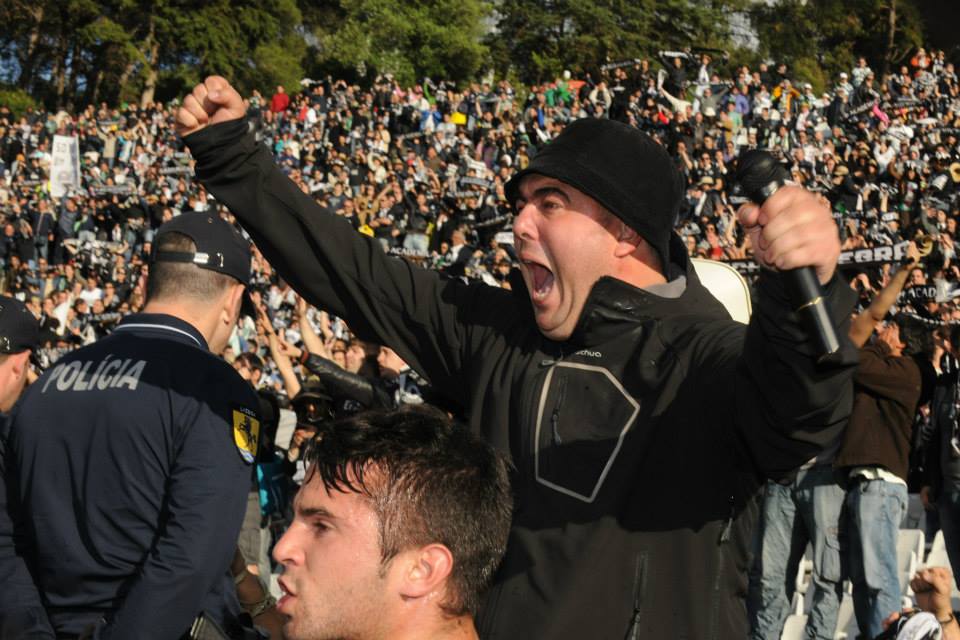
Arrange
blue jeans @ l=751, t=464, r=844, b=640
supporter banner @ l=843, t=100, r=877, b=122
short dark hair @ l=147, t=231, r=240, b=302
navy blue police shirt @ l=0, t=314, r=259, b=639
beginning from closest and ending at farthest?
1. navy blue police shirt @ l=0, t=314, r=259, b=639
2. short dark hair @ l=147, t=231, r=240, b=302
3. blue jeans @ l=751, t=464, r=844, b=640
4. supporter banner @ l=843, t=100, r=877, b=122

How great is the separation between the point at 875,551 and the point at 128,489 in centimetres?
393

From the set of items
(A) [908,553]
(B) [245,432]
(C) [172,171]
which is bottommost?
(C) [172,171]

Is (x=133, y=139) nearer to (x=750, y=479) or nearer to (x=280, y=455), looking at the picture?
(x=280, y=455)

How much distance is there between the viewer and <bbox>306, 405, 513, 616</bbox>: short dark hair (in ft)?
6.13

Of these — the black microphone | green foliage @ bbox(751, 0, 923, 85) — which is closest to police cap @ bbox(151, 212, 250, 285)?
the black microphone

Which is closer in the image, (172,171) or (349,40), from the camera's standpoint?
(172,171)

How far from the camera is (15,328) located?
350cm


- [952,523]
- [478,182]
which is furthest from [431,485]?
[478,182]

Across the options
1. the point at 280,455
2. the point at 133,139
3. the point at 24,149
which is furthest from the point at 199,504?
the point at 24,149

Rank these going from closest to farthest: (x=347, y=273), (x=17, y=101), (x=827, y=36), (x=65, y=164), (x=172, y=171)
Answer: (x=347, y=273) < (x=172, y=171) < (x=65, y=164) < (x=827, y=36) < (x=17, y=101)

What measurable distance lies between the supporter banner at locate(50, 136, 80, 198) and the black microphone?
25.3 m

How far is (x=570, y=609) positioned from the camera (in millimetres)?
1950

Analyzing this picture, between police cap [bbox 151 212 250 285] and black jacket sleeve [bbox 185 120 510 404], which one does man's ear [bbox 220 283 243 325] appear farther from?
black jacket sleeve [bbox 185 120 510 404]

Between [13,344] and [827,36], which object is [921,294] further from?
[827,36]
